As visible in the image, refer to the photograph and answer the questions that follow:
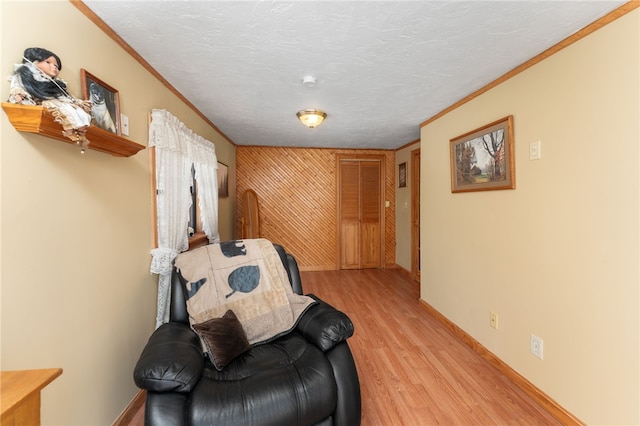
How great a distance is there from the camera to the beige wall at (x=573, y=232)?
1395 millimetres

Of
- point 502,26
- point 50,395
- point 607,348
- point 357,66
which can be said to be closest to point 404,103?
point 357,66

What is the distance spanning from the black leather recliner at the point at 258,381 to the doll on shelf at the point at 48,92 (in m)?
1.03

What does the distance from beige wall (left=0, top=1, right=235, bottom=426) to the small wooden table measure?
1.34 feet

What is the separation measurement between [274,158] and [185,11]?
359 cm

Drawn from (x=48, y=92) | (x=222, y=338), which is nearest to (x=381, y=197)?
(x=222, y=338)

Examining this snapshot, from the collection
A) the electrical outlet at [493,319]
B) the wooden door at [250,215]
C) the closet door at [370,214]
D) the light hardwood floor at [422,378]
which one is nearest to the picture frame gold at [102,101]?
the light hardwood floor at [422,378]

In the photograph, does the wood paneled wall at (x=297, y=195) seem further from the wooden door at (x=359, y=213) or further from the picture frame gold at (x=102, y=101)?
the picture frame gold at (x=102, y=101)

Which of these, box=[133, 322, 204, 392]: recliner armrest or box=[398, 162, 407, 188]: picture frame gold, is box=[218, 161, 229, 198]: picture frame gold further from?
box=[398, 162, 407, 188]: picture frame gold

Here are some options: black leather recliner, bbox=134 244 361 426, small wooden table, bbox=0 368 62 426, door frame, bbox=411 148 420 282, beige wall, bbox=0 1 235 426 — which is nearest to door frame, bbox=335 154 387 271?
door frame, bbox=411 148 420 282

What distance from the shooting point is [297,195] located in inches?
199

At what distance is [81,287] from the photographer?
136 cm

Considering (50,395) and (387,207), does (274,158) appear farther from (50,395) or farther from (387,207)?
(50,395)

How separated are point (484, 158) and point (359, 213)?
297 centimetres

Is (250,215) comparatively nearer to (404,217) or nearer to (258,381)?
(404,217)
